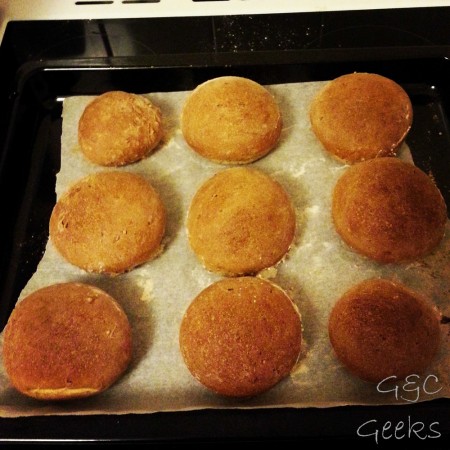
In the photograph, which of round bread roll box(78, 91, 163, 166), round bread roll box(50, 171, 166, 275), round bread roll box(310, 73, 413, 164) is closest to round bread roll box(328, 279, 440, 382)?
round bread roll box(310, 73, 413, 164)

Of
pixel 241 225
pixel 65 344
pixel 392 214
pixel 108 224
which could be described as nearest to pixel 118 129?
pixel 108 224

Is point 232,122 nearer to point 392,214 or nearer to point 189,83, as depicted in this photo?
point 189,83

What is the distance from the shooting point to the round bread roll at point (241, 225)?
1.29 metres

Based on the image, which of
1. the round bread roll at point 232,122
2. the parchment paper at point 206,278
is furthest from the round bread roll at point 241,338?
the round bread roll at point 232,122

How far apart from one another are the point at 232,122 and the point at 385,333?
69 centimetres

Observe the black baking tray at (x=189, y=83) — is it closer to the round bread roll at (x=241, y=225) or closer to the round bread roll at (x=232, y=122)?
the round bread roll at (x=232, y=122)

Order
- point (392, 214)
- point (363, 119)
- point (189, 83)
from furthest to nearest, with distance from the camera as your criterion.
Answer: point (189, 83) → point (363, 119) → point (392, 214)

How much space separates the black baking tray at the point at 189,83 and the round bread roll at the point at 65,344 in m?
0.09

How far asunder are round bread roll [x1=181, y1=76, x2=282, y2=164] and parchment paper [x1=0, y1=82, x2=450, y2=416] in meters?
0.06

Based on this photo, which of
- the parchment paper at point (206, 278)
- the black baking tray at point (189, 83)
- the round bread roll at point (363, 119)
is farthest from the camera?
the round bread roll at point (363, 119)

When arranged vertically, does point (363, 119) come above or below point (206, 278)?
above

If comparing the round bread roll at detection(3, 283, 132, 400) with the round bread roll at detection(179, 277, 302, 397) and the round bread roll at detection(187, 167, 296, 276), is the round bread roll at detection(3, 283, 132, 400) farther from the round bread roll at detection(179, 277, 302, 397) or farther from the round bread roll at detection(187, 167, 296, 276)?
the round bread roll at detection(187, 167, 296, 276)

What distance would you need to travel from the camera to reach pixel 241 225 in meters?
1.29

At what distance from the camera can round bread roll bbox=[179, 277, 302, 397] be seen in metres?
1.14
